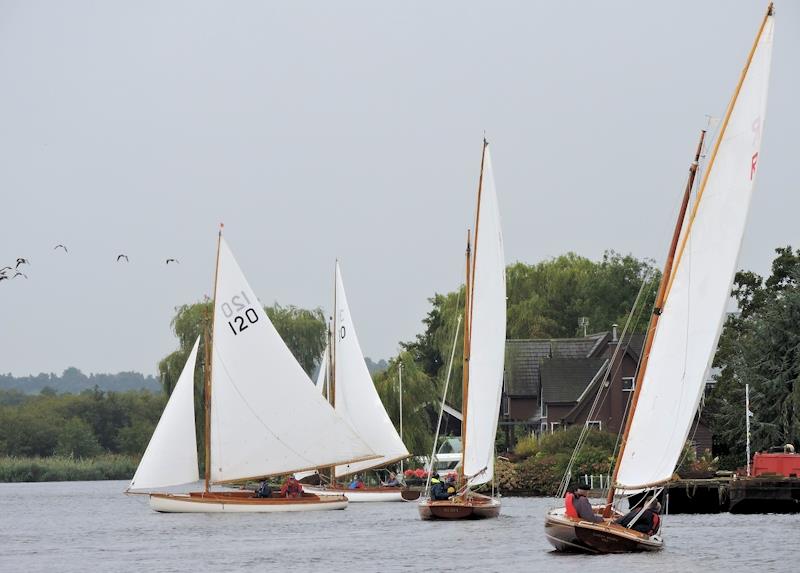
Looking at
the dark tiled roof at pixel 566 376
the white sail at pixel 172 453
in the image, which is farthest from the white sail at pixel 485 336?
the dark tiled roof at pixel 566 376

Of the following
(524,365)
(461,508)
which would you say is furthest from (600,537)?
(524,365)

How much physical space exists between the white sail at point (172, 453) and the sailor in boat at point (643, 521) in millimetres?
→ 23810

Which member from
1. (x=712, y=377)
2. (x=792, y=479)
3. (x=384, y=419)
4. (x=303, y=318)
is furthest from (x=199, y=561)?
(x=303, y=318)

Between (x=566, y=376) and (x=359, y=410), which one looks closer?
(x=359, y=410)

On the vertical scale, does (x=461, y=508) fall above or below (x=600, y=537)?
above

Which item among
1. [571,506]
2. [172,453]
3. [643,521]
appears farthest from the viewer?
[172,453]

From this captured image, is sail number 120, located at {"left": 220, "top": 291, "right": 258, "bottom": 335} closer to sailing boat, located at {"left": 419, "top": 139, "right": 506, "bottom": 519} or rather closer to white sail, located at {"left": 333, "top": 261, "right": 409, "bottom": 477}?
sailing boat, located at {"left": 419, "top": 139, "right": 506, "bottom": 519}

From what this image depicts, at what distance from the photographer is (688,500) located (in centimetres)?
5853

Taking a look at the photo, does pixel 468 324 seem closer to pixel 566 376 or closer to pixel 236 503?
pixel 236 503

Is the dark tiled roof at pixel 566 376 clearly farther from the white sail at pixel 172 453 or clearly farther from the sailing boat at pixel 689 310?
the sailing boat at pixel 689 310

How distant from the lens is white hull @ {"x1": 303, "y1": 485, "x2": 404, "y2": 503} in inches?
2650

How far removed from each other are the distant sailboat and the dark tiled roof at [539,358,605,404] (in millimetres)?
21068

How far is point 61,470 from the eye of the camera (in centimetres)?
11306

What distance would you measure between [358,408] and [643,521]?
34779mm
